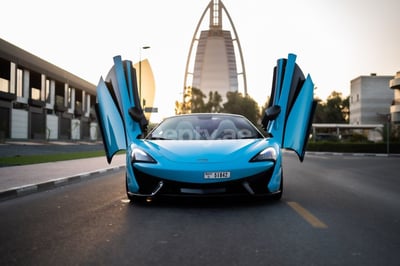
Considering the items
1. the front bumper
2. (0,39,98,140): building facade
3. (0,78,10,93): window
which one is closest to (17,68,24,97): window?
(0,39,98,140): building facade

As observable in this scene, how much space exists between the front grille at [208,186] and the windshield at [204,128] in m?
1.12

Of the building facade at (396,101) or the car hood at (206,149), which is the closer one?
the car hood at (206,149)

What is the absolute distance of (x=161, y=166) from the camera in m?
5.35

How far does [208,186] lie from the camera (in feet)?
17.2

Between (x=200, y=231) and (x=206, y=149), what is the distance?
5.42 feet

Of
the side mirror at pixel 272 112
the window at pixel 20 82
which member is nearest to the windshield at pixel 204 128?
the side mirror at pixel 272 112

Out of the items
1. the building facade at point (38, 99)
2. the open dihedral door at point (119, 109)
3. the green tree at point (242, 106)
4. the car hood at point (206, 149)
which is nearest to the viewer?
the car hood at point (206, 149)

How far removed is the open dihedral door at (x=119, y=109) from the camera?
716 centimetres

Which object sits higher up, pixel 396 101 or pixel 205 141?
pixel 396 101

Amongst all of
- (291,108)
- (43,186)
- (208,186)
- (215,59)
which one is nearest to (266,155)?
(208,186)

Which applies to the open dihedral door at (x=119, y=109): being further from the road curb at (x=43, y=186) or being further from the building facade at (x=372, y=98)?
the building facade at (x=372, y=98)

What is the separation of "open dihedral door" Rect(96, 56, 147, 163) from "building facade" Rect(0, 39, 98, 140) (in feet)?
89.2

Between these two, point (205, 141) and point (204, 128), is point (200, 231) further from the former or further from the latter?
point (204, 128)

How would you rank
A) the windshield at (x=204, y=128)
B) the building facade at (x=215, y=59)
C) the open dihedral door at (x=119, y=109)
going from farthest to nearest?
the building facade at (x=215, y=59) < the open dihedral door at (x=119, y=109) < the windshield at (x=204, y=128)
